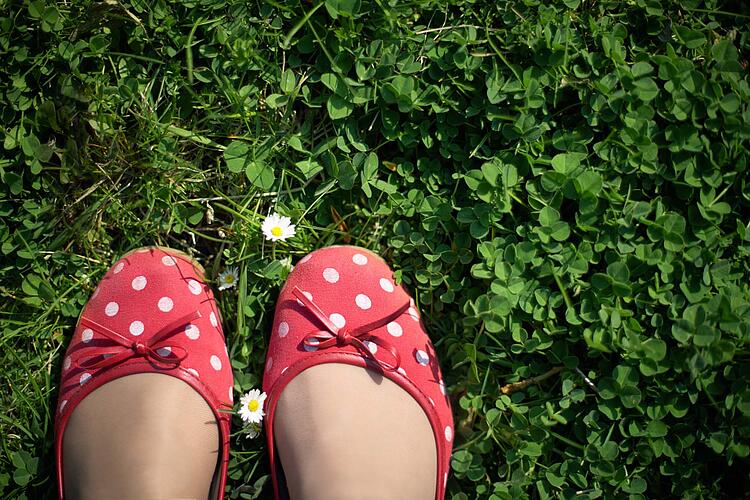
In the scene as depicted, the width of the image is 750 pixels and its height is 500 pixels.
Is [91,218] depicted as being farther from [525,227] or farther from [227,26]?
[525,227]

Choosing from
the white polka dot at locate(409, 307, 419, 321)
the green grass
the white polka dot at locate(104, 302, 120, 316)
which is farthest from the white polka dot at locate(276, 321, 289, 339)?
the white polka dot at locate(104, 302, 120, 316)

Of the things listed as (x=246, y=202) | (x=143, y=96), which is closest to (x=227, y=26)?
(x=143, y=96)

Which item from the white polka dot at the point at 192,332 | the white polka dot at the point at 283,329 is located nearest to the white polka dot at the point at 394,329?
the white polka dot at the point at 283,329

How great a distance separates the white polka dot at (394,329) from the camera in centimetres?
171

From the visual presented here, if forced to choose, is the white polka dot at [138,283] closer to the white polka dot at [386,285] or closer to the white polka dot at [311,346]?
the white polka dot at [311,346]

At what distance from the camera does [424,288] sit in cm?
176

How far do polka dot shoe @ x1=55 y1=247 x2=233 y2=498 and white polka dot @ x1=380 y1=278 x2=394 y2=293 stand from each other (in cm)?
46

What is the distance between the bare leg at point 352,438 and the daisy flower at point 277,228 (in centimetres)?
36

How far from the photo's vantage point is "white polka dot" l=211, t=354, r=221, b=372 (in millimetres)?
1706

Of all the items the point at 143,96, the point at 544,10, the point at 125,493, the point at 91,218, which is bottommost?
the point at 125,493

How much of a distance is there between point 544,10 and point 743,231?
77cm

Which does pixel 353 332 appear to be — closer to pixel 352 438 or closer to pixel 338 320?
pixel 338 320

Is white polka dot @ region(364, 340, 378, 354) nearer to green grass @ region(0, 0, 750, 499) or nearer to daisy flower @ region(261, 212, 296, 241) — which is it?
green grass @ region(0, 0, 750, 499)

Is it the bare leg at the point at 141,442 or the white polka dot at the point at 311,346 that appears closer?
the bare leg at the point at 141,442
